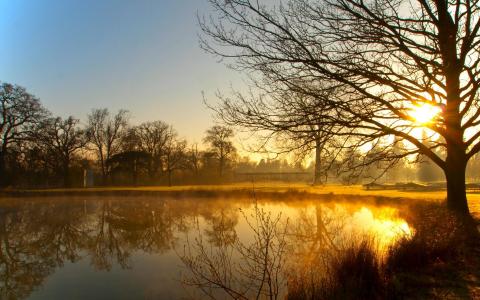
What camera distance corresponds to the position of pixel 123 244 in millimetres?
13391

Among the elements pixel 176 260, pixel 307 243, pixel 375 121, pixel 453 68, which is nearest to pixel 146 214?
pixel 176 260

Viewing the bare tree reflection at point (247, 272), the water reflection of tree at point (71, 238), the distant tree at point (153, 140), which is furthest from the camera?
the distant tree at point (153, 140)

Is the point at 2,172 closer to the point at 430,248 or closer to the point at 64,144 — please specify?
the point at 64,144

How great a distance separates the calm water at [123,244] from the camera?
27.2ft

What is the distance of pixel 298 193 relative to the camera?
98.4 ft

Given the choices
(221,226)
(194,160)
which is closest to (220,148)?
(194,160)

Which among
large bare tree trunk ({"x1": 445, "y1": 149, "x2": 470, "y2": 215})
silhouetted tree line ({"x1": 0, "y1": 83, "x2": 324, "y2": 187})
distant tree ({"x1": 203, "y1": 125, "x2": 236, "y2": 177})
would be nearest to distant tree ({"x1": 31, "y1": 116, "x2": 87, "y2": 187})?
silhouetted tree line ({"x1": 0, "y1": 83, "x2": 324, "y2": 187})

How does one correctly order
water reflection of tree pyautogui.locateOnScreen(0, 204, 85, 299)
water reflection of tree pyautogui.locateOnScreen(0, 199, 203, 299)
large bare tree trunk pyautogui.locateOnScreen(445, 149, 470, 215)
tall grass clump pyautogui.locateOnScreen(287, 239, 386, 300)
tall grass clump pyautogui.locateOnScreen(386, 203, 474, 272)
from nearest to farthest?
tall grass clump pyautogui.locateOnScreen(287, 239, 386, 300)
tall grass clump pyautogui.locateOnScreen(386, 203, 474, 272)
water reflection of tree pyautogui.locateOnScreen(0, 204, 85, 299)
water reflection of tree pyautogui.locateOnScreen(0, 199, 203, 299)
large bare tree trunk pyautogui.locateOnScreen(445, 149, 470, 215)

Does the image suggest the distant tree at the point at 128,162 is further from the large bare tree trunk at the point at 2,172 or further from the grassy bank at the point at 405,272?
the grassy bank at the point at 405,272

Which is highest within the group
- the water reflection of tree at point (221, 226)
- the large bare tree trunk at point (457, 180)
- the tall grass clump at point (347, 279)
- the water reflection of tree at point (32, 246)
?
the large bare tree trunk at point (457, 180)

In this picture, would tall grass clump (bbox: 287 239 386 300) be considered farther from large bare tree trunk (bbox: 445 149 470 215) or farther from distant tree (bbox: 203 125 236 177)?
distant tree (bbox: 203 125 236 177)

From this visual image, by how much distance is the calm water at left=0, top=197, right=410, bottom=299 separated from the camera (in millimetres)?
8281

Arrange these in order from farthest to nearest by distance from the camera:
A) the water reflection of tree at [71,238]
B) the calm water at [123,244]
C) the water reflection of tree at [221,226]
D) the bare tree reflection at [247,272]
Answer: the water reflection of tree at [221,226], the water reflection of tree at [71,238], the calm water at [123,244], the bare tree reflection at [247,272]

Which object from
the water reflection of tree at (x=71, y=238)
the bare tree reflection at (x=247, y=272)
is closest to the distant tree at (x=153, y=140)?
the water reflection of tree at (x=71, y=238)
